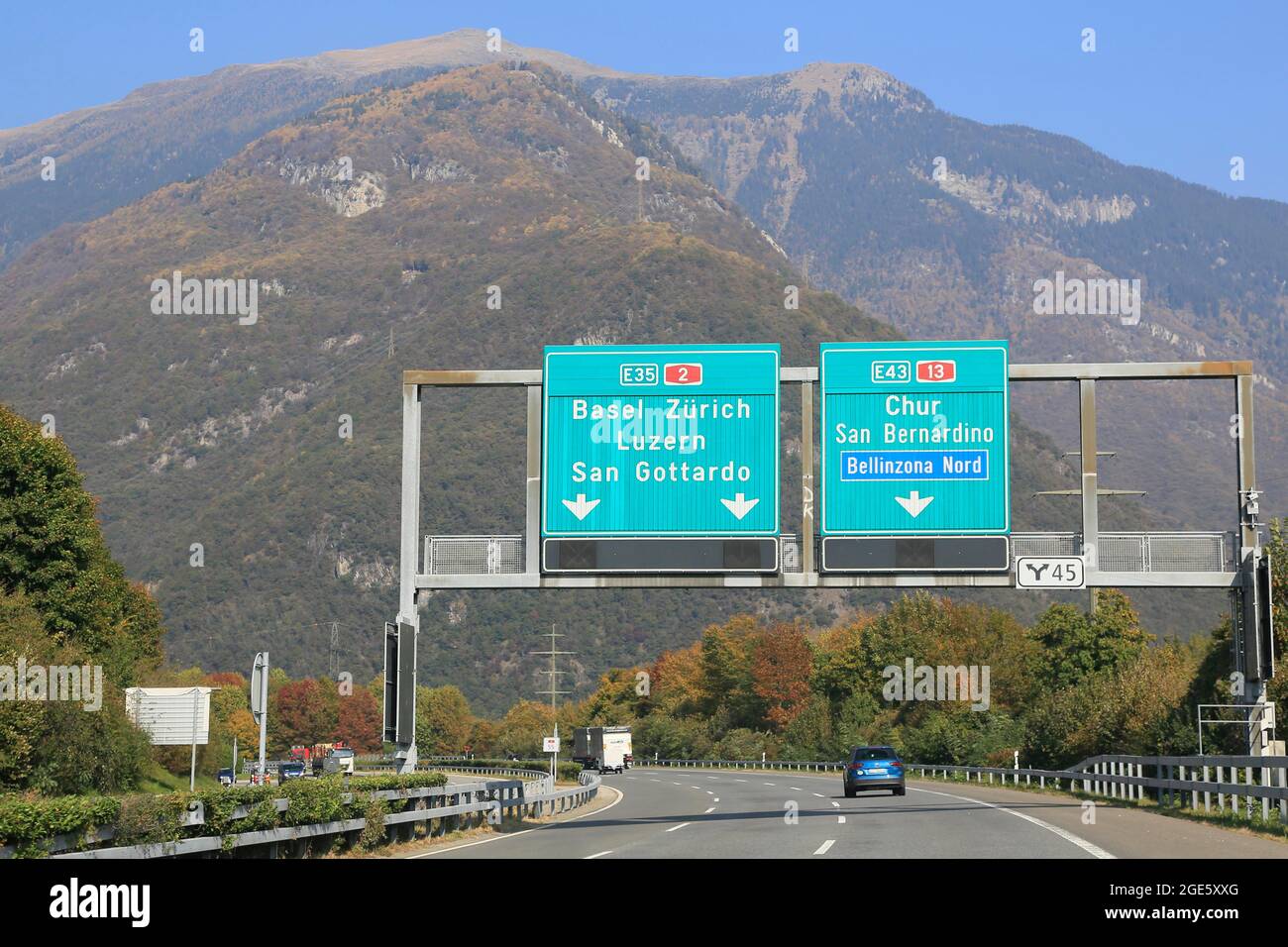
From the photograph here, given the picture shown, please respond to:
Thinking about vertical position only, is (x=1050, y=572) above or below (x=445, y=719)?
above

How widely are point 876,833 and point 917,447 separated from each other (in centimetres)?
939

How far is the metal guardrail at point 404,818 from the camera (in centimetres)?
1859

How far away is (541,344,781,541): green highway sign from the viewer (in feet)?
115

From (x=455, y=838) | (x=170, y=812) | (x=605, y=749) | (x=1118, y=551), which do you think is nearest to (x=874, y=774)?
(x=1118, y=551)

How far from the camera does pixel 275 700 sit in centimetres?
18512

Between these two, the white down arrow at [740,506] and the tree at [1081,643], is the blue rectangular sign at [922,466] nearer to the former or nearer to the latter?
the white down arrow at [740,506]

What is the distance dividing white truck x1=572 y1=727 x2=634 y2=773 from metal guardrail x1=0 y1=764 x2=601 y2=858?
6167cm

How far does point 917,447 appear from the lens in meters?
34.9

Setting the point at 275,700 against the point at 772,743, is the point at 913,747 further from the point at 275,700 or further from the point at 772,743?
the point at 275,700

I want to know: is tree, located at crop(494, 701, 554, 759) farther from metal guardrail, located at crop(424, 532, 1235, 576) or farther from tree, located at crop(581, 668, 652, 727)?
metal guardrail, located at crop(424, 532, 1235, 576)

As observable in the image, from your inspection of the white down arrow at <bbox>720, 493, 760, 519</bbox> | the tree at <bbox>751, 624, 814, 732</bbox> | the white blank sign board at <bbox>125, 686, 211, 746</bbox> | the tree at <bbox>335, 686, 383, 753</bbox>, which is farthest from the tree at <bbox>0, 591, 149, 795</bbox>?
the tree at <bbox>335, 686, 383, 753</bbox>

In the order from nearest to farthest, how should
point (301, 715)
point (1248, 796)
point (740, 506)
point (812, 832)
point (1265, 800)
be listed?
point (1265, 800) < point (812, 832) < point (1248, 796) < point (740, 506) < point (301, 715)

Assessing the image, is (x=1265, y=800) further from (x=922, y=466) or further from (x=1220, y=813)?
(x=922, y=466)

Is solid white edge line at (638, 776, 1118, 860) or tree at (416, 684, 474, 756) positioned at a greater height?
solid white edge line at (638, 776, 1118, 860)
